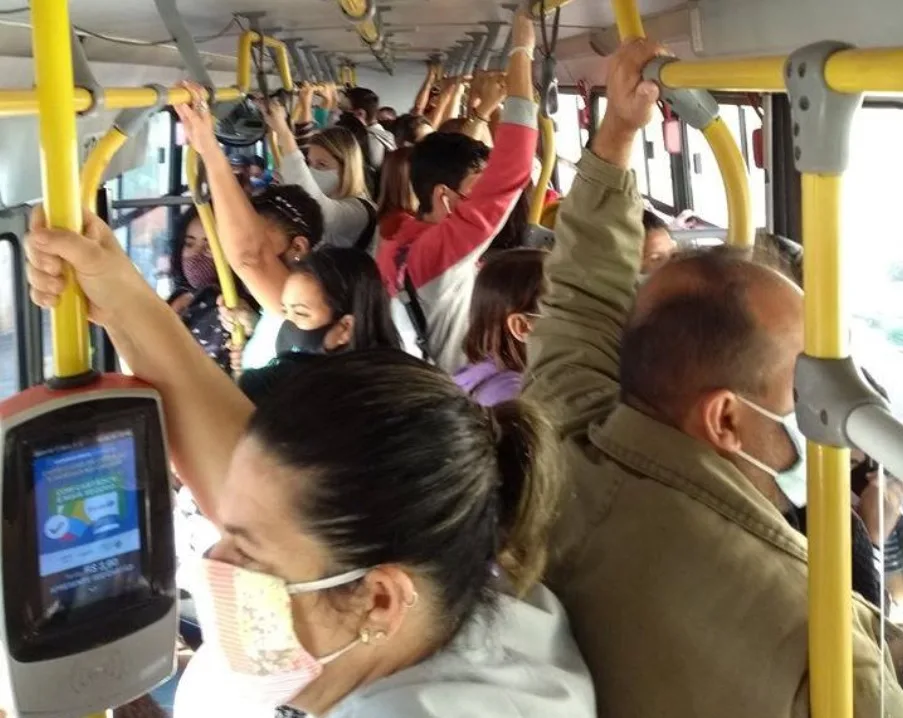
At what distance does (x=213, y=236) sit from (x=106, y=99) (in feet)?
5.24

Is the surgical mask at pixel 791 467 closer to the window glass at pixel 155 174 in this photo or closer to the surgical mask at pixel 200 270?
the surgical mask at pixel 200 270

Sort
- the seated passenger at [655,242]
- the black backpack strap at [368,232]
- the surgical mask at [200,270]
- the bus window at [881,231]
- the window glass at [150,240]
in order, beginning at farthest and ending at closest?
the window glass at [150,240] → the surgical mask at [200,270] → the black backpack strap at [368,232] → the bus window at [881,231] → the seated passenger at [655,242]

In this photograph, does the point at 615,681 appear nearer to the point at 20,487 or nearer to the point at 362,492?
the point at 362,492

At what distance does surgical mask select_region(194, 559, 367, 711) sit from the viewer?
1179 mm

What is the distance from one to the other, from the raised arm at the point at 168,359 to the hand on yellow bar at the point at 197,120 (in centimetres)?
95

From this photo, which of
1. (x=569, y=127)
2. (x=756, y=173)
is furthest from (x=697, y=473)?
(x=569, y=127)

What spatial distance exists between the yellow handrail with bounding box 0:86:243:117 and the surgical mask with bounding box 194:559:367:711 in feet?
2.00

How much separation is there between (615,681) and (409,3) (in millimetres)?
4255

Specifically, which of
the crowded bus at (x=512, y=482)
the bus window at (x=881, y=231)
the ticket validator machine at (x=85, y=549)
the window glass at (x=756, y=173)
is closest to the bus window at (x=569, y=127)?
the window glass at (x=756, y=173)

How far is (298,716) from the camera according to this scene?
4.32 ft

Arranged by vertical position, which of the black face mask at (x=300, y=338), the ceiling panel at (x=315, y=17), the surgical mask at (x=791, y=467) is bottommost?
the black face mask at (x=300, y=338)

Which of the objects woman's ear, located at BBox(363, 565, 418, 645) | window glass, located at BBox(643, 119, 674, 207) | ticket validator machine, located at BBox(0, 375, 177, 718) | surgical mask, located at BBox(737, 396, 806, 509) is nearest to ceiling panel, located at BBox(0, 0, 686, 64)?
window glass, located at BBox(643, 119, 674, 207)

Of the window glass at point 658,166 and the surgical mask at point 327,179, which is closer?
the surgical mask at point 327,179

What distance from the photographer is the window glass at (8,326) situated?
12.0 feet
